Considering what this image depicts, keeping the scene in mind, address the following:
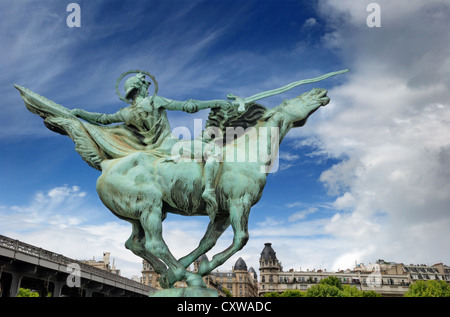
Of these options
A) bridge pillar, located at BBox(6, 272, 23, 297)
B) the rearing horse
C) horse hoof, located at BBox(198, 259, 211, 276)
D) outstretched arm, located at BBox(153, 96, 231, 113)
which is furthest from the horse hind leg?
bridge pillar, located at BBox(6, 272, 23, 297)

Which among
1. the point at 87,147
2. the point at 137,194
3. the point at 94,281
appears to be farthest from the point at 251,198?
the point at 94,281

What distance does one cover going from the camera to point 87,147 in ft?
22.7

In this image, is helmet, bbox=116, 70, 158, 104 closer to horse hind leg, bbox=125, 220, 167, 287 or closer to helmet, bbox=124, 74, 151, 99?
helmet, bbox=124, 74, 151, 99

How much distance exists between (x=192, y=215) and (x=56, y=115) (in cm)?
298

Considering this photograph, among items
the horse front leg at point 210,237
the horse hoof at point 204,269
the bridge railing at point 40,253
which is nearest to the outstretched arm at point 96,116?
the horse front leg at point 210,237

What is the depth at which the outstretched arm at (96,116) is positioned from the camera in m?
Answer: 7.29

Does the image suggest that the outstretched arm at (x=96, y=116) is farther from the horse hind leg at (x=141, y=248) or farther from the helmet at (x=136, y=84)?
the horse hind leg at (x=141, y=248)

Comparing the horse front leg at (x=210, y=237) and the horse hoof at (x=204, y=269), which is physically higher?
the horse front leg at (x=210, y=237)

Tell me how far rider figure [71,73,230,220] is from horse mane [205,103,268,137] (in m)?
0.14

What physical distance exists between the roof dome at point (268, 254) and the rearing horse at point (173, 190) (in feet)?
288

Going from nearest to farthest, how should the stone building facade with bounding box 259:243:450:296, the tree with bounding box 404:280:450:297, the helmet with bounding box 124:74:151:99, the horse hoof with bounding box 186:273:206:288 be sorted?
the horse hoof with bounding box 186:273:206:288 < the helmet with bounding box 124:74:151:99 < the tree with bounding box 404:280:450:297 < the stone building facade with bounding box 259:243:450:296

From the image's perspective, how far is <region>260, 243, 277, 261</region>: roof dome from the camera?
91887 mm
